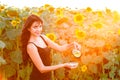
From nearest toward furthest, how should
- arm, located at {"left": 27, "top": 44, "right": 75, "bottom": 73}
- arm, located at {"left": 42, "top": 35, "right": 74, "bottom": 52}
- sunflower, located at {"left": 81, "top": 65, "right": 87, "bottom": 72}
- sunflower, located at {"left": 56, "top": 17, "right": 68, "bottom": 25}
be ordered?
arm, located at {"left": 27, "top": 44, "right": 75, "bottom": 73} < arm, located at {"left": 42, "top": 35, "right": 74, "bottom": 52} < sunflower, located at {"left": 81, "top": 65, "right": 87, "bottom": 72} < sunflower, located at {"left": 56, "top": 17, "right": 68, "bottom": 25}

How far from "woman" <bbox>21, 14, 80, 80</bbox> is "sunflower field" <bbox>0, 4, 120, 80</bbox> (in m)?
0.20

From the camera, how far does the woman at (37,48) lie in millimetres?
3230

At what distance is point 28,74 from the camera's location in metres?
3.56

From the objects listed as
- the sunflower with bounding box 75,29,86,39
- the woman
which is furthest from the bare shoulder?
the sunflower with bounding box 75,29,86,39

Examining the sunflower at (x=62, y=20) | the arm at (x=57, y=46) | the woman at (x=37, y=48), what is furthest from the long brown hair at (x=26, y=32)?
the sunflower at (x=62, y=20)

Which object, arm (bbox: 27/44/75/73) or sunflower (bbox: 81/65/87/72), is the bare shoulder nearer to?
arm (bbox: 27/44/75/73)

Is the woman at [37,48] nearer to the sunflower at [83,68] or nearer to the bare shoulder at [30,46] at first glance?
the bare shoulder at [30,46]

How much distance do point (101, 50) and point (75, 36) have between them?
0.23 m

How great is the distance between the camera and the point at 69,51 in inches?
143

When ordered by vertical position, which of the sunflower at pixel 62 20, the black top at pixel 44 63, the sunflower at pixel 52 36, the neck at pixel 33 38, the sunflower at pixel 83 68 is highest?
the sunflower at pixel 62 20

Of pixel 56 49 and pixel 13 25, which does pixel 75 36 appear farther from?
pixel 13 25

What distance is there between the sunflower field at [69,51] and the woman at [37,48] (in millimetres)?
196

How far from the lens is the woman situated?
10.6 feet

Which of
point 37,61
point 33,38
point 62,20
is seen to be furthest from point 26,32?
point 62,20
